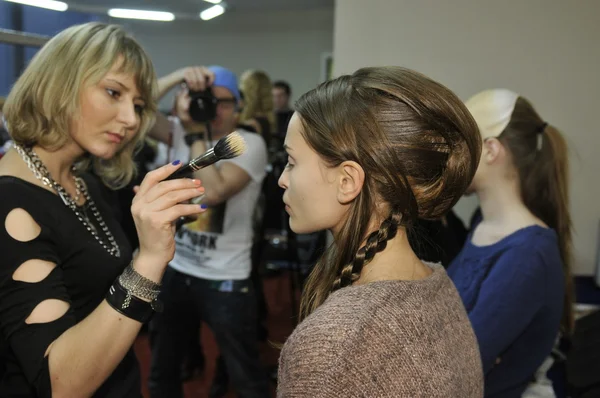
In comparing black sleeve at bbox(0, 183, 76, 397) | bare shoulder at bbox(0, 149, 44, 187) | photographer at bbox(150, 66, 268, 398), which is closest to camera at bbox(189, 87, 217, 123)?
photographer at bbox(150, 66, 268, 398)

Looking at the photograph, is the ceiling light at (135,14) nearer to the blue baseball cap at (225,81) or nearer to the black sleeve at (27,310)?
the blue baseball cap at (225,81)

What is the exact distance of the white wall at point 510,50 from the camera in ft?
8.05

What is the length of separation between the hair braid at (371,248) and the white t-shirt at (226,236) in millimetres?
1087

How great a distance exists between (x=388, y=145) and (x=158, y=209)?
14.5 inches

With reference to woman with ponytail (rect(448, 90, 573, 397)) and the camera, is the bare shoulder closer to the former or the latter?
the camera

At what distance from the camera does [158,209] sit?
0.78 meters

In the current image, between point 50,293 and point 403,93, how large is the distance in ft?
2.10

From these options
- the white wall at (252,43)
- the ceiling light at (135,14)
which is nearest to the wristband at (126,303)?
the ceiling light at (135,14)

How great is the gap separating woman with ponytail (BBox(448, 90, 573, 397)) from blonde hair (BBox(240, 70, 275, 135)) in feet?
5.82

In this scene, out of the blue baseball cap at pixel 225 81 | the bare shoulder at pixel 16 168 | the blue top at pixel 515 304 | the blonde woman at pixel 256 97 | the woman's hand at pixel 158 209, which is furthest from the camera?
the blonde woman at pixel 256 97

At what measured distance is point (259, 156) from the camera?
1.81 metres

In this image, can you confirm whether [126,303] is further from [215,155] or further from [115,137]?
[115,137]

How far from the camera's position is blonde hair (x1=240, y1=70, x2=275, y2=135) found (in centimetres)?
288

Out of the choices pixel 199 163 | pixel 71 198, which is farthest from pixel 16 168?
pixel 199 163
